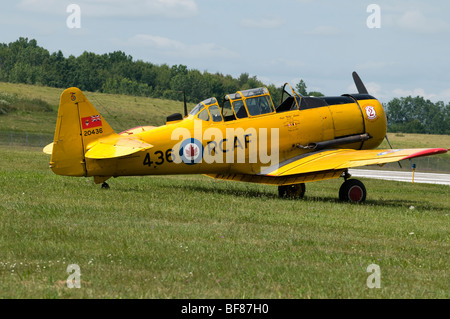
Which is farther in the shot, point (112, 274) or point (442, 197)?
point (442, 197)

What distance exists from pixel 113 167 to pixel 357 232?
660cm

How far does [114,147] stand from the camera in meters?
16.0

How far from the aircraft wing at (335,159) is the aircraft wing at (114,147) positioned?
141 inches

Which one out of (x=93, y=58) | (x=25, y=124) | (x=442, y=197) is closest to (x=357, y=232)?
(x=442, y=197)

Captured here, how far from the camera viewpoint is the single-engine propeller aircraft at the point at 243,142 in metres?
16.0

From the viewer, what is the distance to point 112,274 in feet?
26.7

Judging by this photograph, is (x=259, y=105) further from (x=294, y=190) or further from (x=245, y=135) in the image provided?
(x=294, y=190)

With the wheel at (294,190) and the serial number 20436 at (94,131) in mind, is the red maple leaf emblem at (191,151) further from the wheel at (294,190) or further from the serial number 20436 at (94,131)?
the wheel at (294,190)

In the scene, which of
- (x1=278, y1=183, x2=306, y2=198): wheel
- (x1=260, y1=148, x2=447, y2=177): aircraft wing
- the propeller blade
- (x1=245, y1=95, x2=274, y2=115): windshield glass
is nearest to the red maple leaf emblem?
(x1=245, y1=95, x2=274, y2=115): windshield glass

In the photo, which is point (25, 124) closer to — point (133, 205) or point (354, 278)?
point (133, 205)

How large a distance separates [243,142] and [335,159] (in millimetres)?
2414

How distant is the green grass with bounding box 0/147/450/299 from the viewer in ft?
25.6

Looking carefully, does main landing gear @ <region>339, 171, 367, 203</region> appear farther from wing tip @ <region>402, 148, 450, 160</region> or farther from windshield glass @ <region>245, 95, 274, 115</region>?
windshield glass @ <region>245, 95, 274, 115</region>
